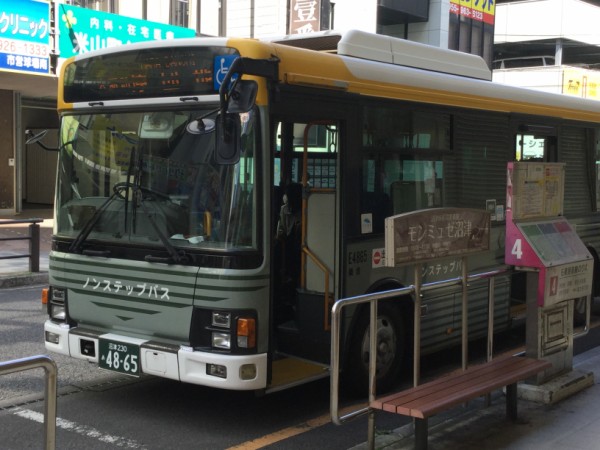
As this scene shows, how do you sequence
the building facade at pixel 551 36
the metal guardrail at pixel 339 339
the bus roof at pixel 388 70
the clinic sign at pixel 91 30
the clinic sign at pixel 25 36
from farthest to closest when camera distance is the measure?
the building facade at pixel 551 36 → the clinic sign at pixel 91 30 → the clinic sign at pixel 25 36 → the bus roof at pixel 388 70 → the metal guardrail at pixel 339 339

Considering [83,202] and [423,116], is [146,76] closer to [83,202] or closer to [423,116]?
[83,202]

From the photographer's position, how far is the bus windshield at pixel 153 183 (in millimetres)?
5262

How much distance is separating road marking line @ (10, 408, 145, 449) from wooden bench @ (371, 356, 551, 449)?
174 cm

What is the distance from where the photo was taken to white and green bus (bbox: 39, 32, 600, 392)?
207 inches

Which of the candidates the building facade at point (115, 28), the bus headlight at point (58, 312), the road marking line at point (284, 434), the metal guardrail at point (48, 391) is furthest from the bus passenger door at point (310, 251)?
the building facade at point (115, 28)

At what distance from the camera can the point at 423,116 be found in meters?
6.79

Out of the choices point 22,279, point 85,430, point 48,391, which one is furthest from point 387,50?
point 22,279

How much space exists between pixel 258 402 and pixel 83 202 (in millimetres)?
2097

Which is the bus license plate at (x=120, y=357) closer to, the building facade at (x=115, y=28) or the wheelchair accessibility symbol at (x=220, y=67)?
the wheelchair accessibility symbol at (x=220, y=67)

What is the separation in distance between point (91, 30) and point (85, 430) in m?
16.0

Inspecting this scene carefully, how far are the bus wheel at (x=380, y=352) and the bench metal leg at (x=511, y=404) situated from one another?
121 cm

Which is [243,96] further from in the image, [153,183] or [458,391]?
[458,391]

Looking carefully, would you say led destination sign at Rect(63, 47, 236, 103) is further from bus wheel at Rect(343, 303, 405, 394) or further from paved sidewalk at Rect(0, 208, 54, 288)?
paved sidewalk at Rect(0, 208, 54, 288)

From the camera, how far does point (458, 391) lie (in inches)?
189
